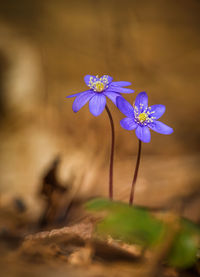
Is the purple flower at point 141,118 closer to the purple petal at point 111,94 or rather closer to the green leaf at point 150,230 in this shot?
the purple petal at point 111,94

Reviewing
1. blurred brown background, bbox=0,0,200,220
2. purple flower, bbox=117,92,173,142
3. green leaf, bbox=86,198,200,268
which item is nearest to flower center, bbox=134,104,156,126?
purple flower, bbox=117,92,173,142

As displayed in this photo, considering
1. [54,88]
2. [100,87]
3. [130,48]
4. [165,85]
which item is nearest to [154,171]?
[100,87]

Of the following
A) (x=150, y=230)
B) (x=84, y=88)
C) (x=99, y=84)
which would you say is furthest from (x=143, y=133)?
(x=84, y=88)

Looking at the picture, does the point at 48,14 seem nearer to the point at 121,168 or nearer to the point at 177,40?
the point at 177,40

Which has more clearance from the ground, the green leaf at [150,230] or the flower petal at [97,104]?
the flower petal at [97,104]

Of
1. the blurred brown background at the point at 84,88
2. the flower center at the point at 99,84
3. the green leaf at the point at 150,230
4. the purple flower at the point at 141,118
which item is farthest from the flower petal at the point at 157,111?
the green leaf at the point at 150,230

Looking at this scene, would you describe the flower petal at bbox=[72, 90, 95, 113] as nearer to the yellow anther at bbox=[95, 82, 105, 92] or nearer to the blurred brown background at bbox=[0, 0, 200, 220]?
the yellow anther at bbox=[95, 82, 105, 92]
